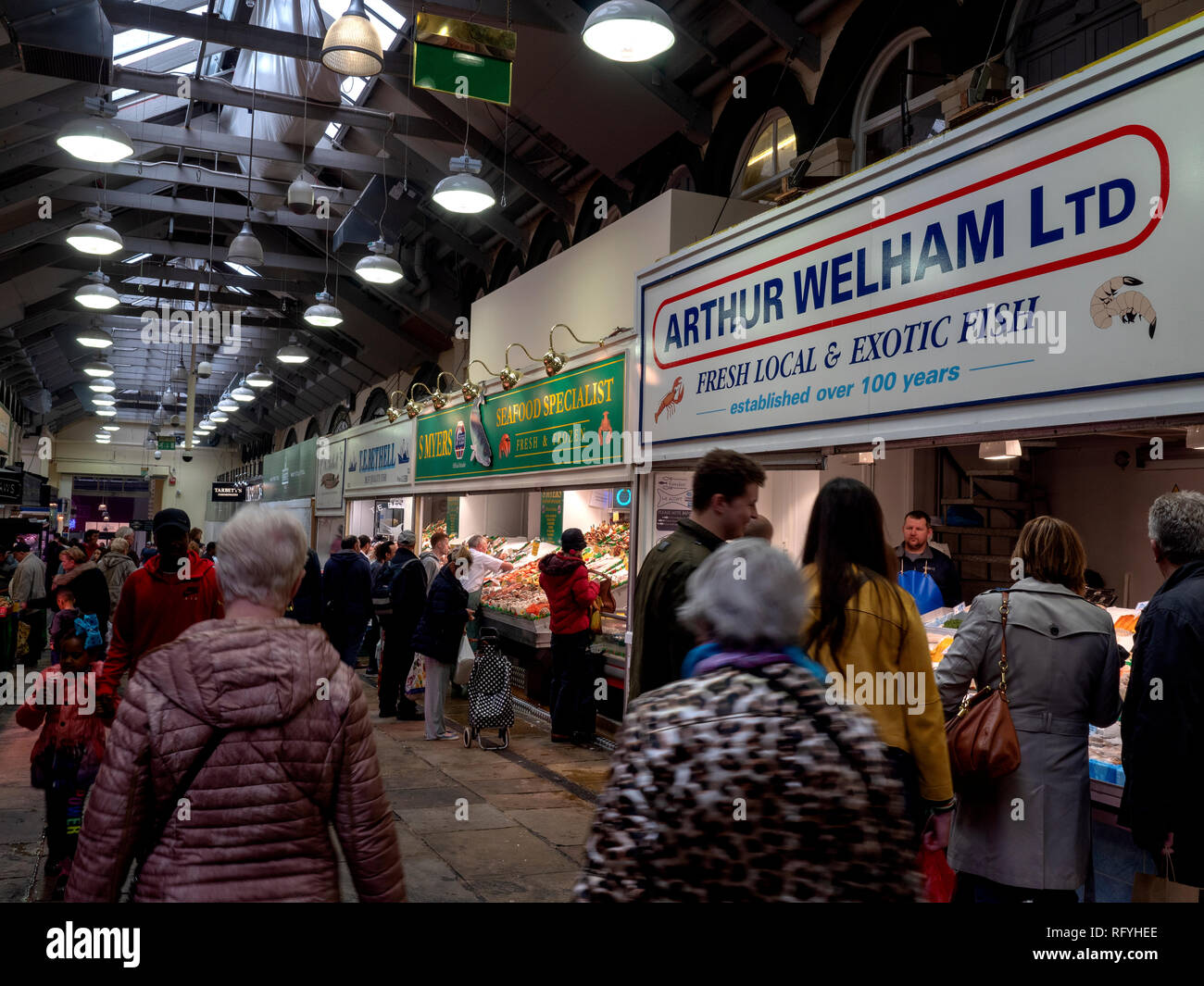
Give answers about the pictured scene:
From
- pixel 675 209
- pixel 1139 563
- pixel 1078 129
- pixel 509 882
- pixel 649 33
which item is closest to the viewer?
pixel 1078 129

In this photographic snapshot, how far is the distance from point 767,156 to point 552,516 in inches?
185

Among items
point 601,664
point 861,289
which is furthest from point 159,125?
point 861,289

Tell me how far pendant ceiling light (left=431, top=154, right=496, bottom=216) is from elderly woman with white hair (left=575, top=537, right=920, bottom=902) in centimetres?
719

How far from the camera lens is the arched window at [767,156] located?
335 inches

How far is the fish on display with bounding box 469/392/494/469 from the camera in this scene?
9617mm

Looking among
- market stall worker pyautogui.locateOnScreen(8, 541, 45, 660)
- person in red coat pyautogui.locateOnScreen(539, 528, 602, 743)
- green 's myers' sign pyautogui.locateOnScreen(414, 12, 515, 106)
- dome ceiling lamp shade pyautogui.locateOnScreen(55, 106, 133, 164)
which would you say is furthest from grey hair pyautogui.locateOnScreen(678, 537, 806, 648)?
market stall worker pyautogui.locateOnScreen(8, 541, 45, 660)

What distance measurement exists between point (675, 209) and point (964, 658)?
4.95 metres

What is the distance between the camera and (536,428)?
8375 millimetres

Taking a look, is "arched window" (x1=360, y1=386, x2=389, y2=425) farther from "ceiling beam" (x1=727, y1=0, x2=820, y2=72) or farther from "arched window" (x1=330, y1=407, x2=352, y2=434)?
"ceiling beam" (x1=727, y1=0, x2=820, y2=72)

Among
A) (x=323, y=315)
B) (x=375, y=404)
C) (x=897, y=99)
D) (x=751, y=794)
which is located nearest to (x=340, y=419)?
(x=375, y=404)

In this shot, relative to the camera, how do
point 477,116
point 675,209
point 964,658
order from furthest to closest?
1. point 477,116
2. point 675,209
3. point 964,658

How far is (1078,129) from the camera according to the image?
3340mm

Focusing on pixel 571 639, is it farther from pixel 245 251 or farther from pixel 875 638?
pixel 245 251

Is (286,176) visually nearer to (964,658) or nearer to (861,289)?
(861,289)
